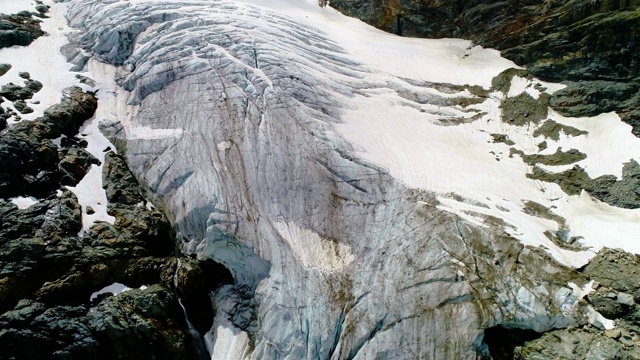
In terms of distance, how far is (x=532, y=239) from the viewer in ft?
55.9

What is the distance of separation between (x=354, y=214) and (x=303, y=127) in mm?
5750

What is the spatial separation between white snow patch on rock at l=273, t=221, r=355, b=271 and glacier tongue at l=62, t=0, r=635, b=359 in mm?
64

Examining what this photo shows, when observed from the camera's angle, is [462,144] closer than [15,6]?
Yes

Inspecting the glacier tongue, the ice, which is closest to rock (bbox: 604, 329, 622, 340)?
the glacier tongue

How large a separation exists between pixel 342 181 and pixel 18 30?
2418 centimetres

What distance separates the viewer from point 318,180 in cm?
2086

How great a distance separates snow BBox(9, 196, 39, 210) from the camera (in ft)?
61.2

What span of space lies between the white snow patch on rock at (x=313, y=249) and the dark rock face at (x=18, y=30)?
72.2 ft

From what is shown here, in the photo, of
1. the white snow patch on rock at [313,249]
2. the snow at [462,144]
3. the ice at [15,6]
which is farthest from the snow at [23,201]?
the ice at [15,6]

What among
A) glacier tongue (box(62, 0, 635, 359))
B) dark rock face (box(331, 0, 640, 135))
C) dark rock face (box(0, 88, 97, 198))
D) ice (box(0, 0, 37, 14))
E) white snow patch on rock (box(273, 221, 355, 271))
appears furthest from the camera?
ice (box(0, 0, 37, 14))

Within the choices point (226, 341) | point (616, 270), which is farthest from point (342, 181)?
point (616, 270)

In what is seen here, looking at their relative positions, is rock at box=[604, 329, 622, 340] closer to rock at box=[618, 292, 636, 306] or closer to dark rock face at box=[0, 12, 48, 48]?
rock at box=[618, 292, 636, 306]

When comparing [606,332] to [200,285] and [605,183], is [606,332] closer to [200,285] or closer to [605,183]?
[605,183]

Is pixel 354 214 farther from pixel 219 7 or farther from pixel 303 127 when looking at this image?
pixel 219 7
